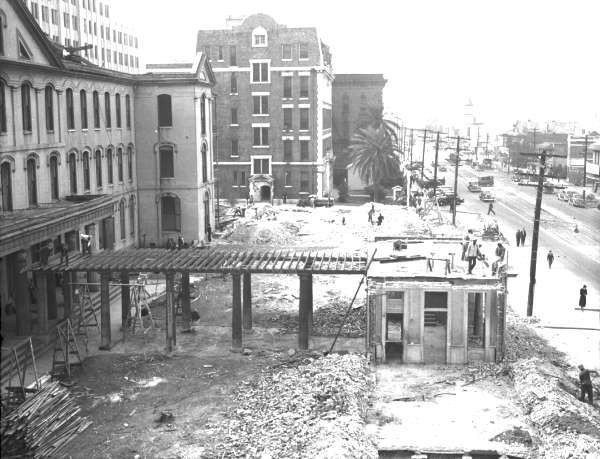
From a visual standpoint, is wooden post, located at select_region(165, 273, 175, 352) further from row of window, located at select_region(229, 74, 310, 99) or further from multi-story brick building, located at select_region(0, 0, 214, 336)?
row of window, located at select_region(229, 74, 310, 99)

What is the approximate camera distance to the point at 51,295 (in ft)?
105

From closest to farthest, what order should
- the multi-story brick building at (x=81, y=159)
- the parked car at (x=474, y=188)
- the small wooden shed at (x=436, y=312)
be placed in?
the small wooden shed at (x=436, y=312) → the multi-story brick building at (x=81, y=159) → the parked car at (x=474, y=188)

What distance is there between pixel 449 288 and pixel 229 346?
940 cm

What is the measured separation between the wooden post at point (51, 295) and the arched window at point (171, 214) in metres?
20.1

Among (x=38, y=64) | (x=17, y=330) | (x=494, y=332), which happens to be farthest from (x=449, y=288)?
(x=38, y=64)

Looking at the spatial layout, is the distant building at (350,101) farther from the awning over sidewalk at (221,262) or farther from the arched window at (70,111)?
the awning over sidewalk at (221,262)

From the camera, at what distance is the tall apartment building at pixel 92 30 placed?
253ft

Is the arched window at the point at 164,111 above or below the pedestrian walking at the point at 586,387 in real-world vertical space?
above

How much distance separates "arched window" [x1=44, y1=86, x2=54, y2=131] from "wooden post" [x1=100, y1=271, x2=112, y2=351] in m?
11.2

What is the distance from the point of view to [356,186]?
101812 mm

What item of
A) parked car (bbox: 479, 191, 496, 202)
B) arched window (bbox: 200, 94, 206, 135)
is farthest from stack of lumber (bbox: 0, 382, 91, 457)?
parked car (bbox: 479, 191, 496, 202)

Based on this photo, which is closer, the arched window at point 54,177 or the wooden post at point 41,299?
the wooden post at point 41,299

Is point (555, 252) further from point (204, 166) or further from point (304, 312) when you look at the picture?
point (304, 312)

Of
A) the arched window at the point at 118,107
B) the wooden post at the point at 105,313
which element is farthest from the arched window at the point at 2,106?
the arched window at the point at 118,107
